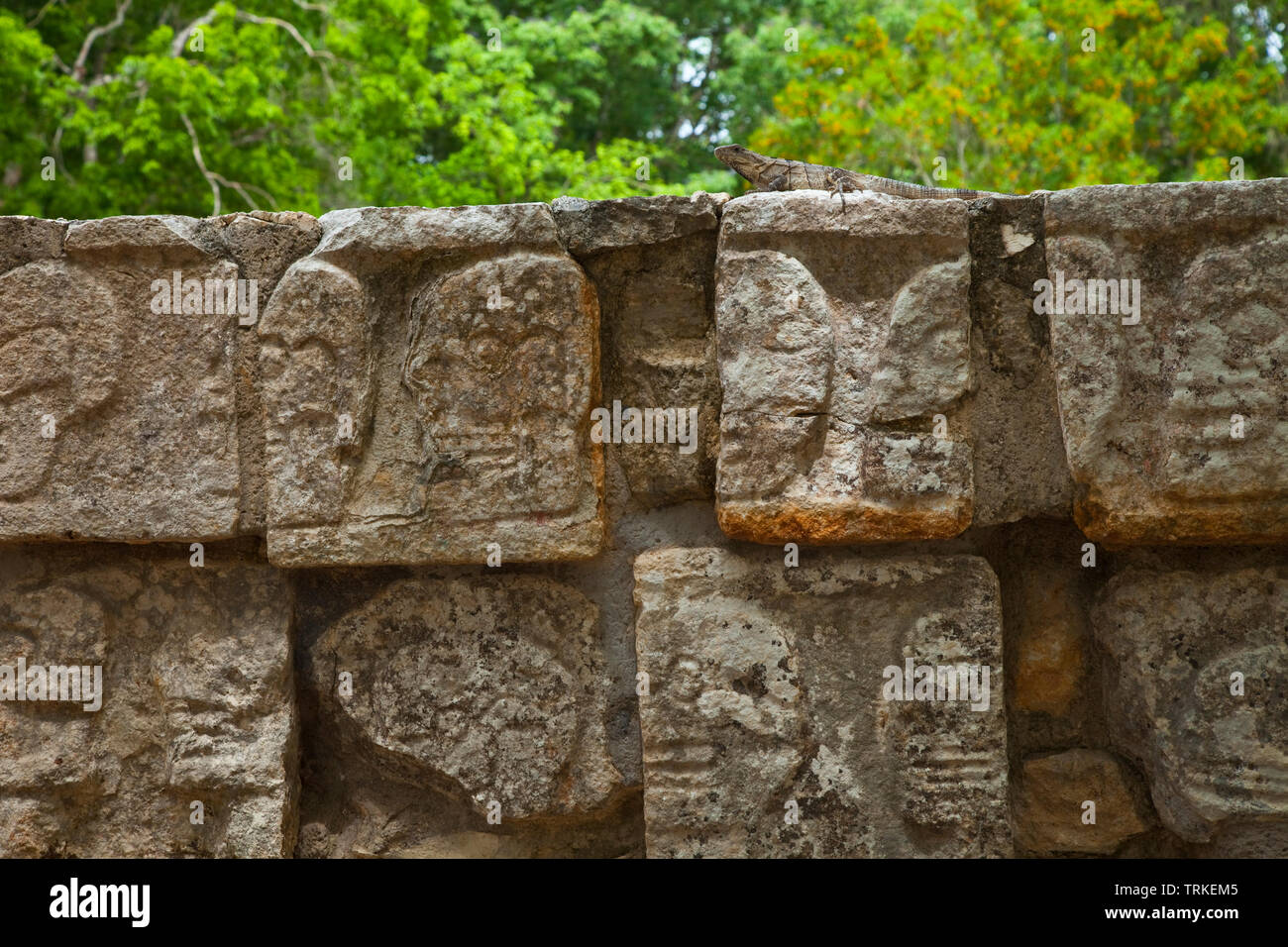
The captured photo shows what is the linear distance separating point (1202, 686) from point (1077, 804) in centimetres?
40

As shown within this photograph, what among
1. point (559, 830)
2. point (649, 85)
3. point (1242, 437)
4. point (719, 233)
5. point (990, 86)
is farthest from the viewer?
point (649, 85)

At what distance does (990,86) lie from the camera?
1013 centimetres

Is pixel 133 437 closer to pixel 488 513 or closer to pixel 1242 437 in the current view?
pixel 488 513

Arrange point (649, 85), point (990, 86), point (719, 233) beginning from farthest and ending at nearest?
point (649, 85) < point (990, 86) < point (719, 233)

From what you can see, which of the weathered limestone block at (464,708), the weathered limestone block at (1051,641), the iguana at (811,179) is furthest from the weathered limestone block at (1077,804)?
the iguana at (811,179)

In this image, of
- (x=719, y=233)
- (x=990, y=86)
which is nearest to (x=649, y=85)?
(x=990, y=86)

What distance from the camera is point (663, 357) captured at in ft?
9.37

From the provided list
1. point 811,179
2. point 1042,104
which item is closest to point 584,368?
A: point 811,179

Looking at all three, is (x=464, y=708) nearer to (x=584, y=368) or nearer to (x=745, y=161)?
(x=584, y=368)

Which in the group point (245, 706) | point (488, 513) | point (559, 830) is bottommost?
point (559, 830)

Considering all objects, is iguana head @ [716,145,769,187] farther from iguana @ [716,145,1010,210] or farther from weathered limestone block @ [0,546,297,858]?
weathered limestone block @ [0,546,297,858]

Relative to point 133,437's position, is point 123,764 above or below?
below

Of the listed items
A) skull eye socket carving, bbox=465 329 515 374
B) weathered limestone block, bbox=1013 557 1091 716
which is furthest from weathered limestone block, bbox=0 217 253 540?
weathered limestone block, bbox=1013 557 1091 716

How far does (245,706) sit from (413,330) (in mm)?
907
